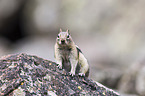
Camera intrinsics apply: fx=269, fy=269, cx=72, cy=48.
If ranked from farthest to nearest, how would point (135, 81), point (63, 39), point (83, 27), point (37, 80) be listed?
point (83, 27) → point (135, 81) → point (63, 39) → point (37, 80)

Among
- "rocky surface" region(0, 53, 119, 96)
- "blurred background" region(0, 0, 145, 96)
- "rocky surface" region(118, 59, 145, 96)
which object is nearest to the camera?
"rocky surface" region(0, 53, 119, 96)

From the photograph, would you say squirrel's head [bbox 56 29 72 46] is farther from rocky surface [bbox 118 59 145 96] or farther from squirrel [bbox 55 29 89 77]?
rocky surface [bbox 118 59 145 96]

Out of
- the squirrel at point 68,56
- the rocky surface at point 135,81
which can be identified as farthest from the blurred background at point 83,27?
the squirrel at point 68,56

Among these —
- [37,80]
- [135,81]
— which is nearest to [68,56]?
→ [37,80]

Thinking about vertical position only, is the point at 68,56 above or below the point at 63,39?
below

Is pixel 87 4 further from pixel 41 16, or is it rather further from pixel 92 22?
pixel 41 16

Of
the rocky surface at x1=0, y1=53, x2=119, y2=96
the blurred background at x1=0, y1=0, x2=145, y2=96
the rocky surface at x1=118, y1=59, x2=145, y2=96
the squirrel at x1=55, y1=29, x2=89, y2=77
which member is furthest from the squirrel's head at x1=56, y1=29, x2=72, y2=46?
the blurred background at x1=0, y1=0, x2=145, y2=96

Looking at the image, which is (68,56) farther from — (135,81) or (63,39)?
(135,81)
